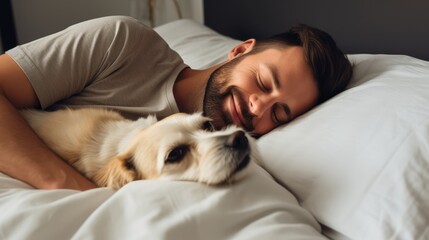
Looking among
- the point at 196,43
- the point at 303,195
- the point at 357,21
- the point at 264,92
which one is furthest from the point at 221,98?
the point at 196,43

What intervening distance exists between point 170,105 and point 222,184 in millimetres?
554

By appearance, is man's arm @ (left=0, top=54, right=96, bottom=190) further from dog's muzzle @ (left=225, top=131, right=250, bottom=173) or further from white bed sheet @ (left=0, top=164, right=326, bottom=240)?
dog's muzzle @ (left=225, top=131, right=250, bottom=173)

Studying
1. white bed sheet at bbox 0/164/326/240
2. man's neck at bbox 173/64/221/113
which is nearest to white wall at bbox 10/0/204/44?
man's neck at bbox 173/64/221/113

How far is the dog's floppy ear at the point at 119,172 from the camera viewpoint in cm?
95

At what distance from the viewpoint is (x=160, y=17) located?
10.7 feet

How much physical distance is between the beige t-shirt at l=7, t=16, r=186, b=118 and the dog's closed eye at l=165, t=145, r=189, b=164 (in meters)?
0.41

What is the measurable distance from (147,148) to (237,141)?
0.68 feet

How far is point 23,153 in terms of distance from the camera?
1.05 metres

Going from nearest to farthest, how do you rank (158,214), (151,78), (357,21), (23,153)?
(158,214), (23,153), (151,78), (357,21)

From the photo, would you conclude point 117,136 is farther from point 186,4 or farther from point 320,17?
point 186,4

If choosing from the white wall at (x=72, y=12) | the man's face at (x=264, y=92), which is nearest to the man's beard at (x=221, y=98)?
the man's face at (x=264, y=92)

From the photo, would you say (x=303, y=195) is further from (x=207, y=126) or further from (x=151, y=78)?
(x=151, y=78)

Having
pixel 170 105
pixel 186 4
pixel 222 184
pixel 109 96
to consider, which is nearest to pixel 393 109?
pixel 222 184

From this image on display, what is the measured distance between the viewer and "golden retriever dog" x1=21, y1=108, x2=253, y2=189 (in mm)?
919
